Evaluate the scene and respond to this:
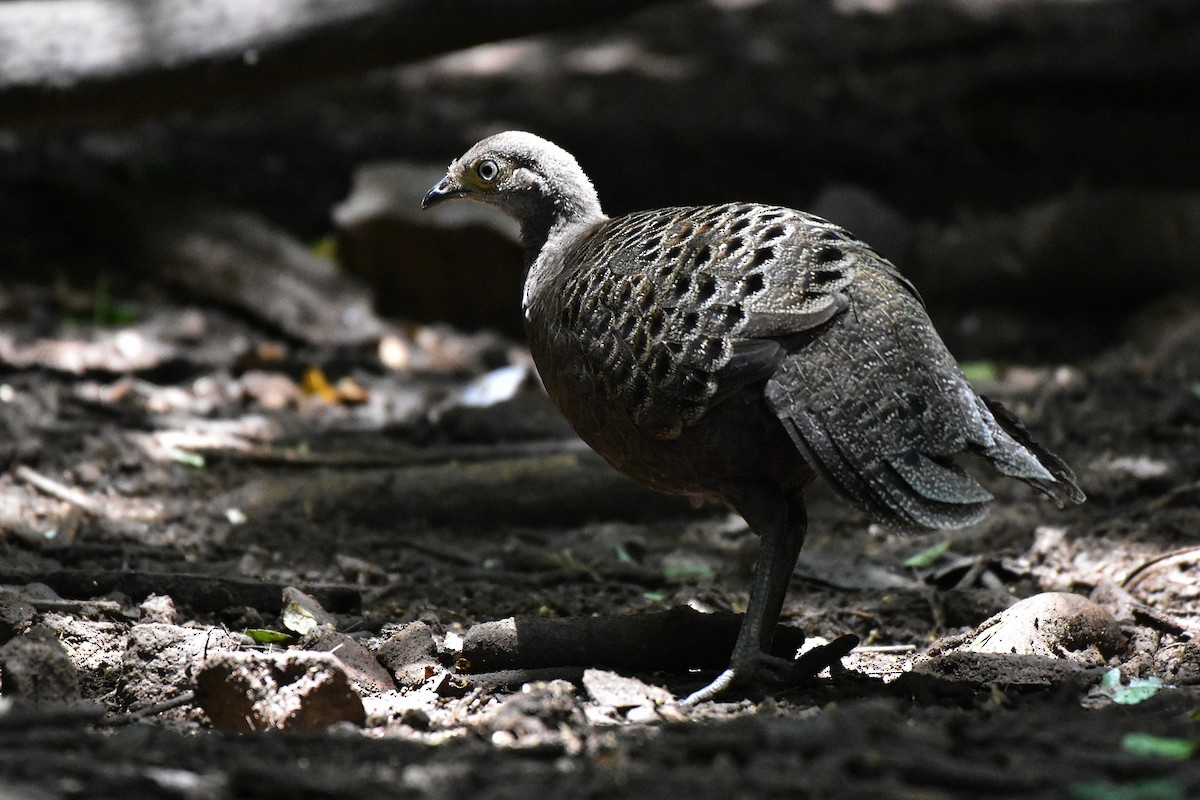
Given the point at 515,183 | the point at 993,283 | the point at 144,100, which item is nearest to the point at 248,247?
the point at 144,100

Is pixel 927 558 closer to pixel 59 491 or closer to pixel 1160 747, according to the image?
pixel 1160 747

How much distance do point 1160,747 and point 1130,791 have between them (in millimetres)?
381

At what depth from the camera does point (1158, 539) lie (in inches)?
216

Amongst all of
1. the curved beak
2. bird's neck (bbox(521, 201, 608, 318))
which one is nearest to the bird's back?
bird's neck (bbox(521, 201, 608, 318))

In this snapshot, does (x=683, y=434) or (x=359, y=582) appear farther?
(x=359, y=582)

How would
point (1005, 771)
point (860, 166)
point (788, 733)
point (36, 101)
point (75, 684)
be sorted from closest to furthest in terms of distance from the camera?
point (1005, 771) → point (788, 733) → point (75, 684) → point (36, 101) → point (860, 166)

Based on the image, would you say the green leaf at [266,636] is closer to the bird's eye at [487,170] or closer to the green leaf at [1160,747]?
the bird's eye at [487,170]

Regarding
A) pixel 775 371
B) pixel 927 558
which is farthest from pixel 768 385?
pixel 927 558

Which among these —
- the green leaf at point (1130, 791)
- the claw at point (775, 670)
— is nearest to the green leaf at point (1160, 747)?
the green leaf at point (1130, 791)

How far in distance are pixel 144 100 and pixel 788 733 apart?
6.30 meters

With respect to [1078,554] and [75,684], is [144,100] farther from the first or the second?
[1078,554]

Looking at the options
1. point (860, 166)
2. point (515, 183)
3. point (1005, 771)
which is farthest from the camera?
point (860, 166)

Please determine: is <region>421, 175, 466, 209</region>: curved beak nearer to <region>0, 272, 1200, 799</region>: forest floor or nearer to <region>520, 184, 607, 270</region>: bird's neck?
<region>520, 184, 607, 270</region>: bird's neck

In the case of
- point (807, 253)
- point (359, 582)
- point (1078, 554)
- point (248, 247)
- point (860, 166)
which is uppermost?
point (860, 166)
